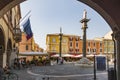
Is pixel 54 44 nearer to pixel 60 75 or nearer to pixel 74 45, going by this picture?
pixel 74 45

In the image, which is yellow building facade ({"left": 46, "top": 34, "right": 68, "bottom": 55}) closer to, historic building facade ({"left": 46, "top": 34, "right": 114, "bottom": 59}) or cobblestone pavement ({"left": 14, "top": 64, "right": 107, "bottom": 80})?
historic building facade ({"left": 46, "top": 34, "right": 114, "bottom": 59})

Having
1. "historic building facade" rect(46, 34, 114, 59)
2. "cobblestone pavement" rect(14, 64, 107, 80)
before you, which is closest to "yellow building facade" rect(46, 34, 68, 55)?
"historic building facade" rect(46, 34, 114, 59)

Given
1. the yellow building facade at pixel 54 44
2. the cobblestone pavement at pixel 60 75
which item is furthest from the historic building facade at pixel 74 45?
the cobblestone pavement at pixel 60 75

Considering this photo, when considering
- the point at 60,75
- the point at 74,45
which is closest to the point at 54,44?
the point at 74,45

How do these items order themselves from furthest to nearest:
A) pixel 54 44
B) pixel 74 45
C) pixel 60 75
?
pixel 74 45, pixel 54 44, pixel 60 75

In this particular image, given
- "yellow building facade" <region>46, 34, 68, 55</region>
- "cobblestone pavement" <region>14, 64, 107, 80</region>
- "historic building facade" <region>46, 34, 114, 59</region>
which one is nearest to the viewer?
"cobblestone pavement" <region>14, 64, 107, 80</region>

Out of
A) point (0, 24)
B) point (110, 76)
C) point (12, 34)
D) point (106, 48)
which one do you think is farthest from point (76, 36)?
point (110, 76)

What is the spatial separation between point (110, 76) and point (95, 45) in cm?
9573

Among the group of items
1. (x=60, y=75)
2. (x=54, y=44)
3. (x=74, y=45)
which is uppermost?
(x=54, y=44)

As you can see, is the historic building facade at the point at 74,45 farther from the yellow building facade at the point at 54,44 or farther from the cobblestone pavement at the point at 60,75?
the cobblestone pavement at the point at 60,75

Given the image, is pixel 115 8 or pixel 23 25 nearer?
pixel 115 8

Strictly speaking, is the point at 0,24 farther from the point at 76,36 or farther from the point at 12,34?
the point at 76,36

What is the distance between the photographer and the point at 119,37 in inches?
488

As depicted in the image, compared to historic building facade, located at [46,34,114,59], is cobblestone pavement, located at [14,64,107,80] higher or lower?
lower
